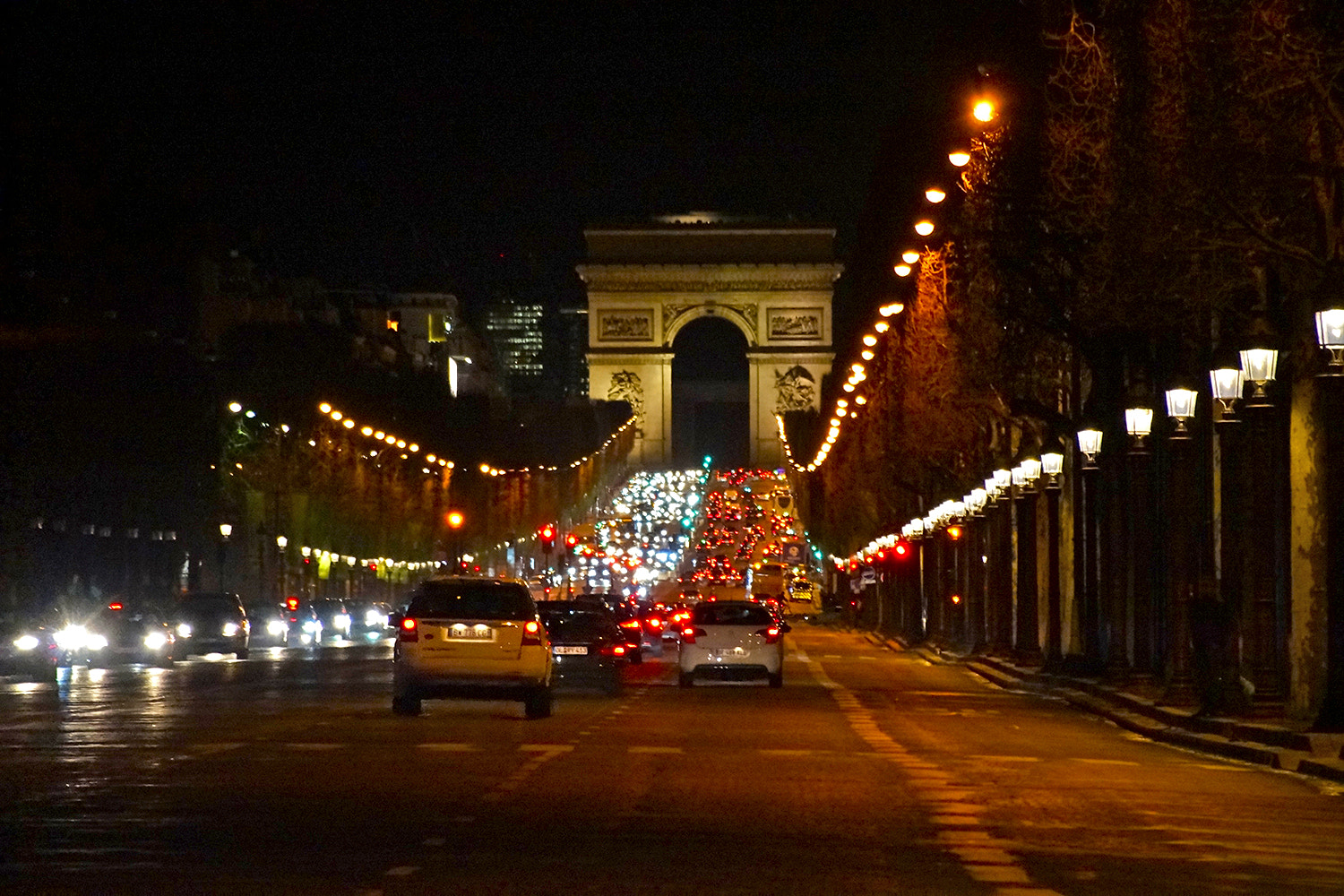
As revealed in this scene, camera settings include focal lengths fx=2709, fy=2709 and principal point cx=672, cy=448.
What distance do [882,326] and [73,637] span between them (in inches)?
1097

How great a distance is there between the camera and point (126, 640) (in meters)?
53.4

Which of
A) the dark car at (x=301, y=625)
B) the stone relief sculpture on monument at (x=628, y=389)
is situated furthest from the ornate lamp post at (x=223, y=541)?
the stone relief sculpture on monument at (x=628, y=389)

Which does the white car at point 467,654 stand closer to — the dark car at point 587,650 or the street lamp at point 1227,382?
the street lamp at point 1227,382

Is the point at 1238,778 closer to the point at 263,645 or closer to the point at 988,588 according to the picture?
the point at 988,588

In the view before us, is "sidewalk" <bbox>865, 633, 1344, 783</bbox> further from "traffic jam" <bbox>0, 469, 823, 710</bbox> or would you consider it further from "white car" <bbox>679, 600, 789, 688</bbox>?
"traffic jam" <bbox>0, 469, 823, 710</bbox>

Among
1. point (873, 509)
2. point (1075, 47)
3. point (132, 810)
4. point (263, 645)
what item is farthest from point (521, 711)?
point (873, 509)

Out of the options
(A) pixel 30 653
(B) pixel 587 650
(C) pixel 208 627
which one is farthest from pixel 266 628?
(B) pixel 587 650

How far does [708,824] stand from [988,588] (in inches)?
1802

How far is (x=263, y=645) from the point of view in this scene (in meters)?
65.6

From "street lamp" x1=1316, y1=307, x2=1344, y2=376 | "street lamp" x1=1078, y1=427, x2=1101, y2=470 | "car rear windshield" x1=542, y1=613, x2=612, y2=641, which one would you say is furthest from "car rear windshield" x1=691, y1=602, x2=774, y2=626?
"street lamp" x1=1316, y1=307, x2=1344, y2=376

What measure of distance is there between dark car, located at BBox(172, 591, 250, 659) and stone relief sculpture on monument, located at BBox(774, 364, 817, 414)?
12405cm

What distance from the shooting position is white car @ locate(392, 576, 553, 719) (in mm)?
27656

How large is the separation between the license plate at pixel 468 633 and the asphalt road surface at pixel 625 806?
881 mm

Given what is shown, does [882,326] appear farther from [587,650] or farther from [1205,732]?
[1205,732]
